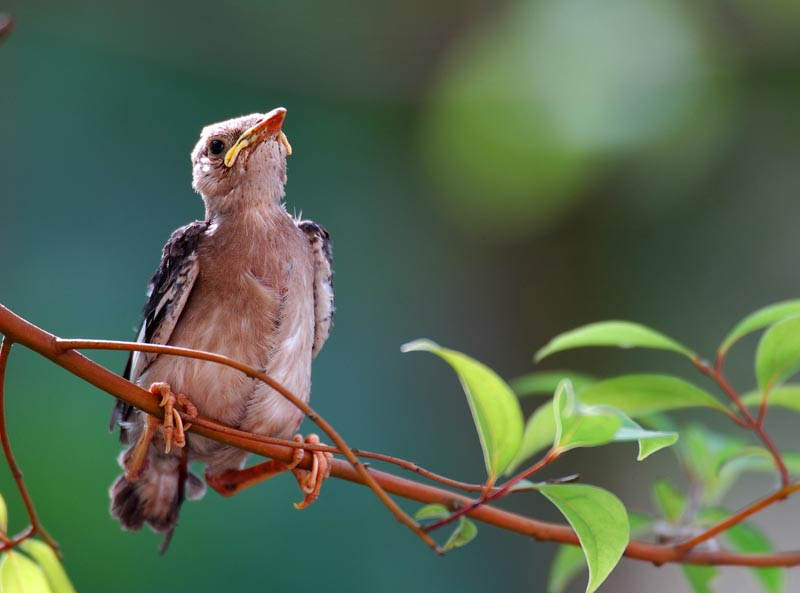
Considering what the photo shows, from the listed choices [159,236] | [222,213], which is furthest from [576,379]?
[159,236]

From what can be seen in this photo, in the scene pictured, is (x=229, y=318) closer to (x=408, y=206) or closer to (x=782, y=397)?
(x=782, y=397)

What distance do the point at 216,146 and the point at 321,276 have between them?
279mm

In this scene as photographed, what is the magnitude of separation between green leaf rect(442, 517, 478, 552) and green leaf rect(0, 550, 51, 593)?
1.51 ft

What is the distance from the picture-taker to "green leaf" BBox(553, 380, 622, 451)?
3.09ft

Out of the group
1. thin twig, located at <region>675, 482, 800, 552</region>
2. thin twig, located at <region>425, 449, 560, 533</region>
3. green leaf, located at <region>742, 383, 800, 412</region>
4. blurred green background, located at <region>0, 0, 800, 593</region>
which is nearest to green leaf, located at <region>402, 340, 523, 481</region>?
thin twig, located at <region>425, 449, 560, 533</region>

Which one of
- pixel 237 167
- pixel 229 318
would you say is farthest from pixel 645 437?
pixel 237 167

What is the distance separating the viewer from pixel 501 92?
4.08 meters

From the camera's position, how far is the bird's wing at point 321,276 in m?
1.54

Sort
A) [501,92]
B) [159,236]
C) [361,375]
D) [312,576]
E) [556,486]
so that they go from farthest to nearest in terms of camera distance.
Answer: [501,92] < [361,375] < [312,576] < [159,236] < [556,486]

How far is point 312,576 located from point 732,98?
2932mm

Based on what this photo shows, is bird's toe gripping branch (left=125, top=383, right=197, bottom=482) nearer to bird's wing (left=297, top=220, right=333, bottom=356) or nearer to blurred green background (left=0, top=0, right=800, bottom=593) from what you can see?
bird's wing (left=297, top=220, right=333, bottom=356)

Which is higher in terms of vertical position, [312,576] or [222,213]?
[222,213]

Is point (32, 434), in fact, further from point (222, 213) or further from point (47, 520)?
point (222, 213)


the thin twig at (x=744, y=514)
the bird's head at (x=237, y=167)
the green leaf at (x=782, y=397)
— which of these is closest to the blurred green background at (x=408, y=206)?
the bird's head at (x=237, y=167)
